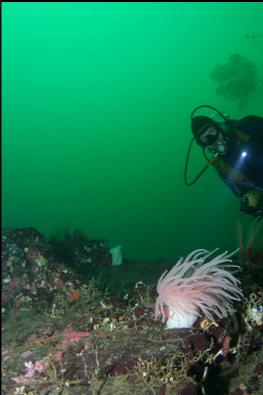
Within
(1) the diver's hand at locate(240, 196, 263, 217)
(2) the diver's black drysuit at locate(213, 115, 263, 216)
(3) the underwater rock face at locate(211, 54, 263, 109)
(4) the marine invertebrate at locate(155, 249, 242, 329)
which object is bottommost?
(4) the marine invertebrate at locate(155, 249, 242, 329)

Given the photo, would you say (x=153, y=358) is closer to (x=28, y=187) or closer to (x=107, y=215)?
(x=107, y=215)

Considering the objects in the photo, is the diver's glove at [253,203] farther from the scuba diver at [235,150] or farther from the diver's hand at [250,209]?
the scuba diver at [235,150]

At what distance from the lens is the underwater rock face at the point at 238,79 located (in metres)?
33.2

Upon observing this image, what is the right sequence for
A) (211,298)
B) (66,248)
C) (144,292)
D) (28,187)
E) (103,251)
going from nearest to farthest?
(211,298)
(144,292)
(66,248)
(103,251)
(28,187)

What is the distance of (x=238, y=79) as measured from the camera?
34.8 metres

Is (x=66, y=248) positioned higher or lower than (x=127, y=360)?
higher

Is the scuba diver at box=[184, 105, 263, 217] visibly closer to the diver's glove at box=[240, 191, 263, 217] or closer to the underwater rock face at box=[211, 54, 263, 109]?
the diver's glove at box=[240, 191, 263, 217]

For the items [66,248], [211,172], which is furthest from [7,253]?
[211,172]

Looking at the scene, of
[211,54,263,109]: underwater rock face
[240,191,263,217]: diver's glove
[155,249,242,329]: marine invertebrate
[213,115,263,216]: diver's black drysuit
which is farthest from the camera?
[211,54,263,109]: underwater rock face

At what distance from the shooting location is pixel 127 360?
3131 millimetres

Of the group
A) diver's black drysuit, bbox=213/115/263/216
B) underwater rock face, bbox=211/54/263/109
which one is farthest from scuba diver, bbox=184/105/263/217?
underwater rock face, bbox=211/54/263/109

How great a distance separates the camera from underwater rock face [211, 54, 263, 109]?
33209 mm

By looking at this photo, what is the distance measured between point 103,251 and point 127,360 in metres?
4.86

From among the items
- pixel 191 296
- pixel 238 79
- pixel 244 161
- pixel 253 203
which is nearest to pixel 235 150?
pixel 244 161
